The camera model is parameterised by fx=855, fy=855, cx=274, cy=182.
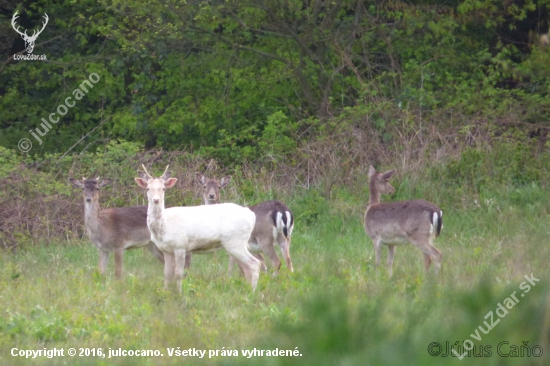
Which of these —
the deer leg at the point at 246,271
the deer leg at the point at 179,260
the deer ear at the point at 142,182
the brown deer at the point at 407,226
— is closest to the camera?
the deer leg at the point at 179,260

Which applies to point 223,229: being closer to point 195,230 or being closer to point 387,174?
point 195,230

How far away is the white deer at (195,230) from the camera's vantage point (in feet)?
30.9

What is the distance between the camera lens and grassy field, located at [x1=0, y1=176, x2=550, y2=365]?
12.9ft

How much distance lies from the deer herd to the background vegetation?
356mm

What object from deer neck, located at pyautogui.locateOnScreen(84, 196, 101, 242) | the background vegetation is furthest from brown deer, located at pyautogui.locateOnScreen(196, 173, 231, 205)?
deer neck, located at pyautogui.locateOnScreen(84, 196, 101, 242)

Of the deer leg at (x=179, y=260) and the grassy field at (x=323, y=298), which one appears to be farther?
the deer leg at (x=179, y=260)

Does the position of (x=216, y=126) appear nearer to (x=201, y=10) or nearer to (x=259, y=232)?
(x=201, y=10)

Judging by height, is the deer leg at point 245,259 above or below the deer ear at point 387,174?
below

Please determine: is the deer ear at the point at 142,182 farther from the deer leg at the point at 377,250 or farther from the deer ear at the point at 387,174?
the deer ear at the point at 387,174

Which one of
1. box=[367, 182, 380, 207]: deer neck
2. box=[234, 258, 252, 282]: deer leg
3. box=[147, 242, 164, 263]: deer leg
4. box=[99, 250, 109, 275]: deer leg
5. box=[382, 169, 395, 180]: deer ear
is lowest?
box=[99, 250, 109, 275]: deer leg

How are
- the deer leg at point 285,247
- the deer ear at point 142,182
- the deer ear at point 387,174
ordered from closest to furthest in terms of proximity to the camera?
the deer ear at point 142,182 < the deer leg at point 285,247 < the deer ear at point 387,174

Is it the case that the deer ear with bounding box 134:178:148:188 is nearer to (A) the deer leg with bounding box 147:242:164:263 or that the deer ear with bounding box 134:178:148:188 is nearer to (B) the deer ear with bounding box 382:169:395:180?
(A) the deer leg with bounding box 147:242:164:263

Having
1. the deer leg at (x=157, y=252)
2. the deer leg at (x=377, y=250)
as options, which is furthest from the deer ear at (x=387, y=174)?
the deer leg at (x=157, y=252)

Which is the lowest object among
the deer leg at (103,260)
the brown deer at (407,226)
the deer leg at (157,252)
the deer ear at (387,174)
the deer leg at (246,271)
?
the deer leg at (103,260)
